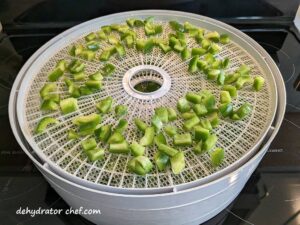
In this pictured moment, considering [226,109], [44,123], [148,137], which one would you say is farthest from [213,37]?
[44,123]

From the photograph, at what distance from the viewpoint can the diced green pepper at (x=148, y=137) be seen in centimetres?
59

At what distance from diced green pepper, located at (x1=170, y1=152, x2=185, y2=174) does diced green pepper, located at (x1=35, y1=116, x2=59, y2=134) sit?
0.25 m

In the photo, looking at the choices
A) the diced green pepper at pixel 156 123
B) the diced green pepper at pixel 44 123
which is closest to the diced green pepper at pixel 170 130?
the diced green pepper at pixel 156 123

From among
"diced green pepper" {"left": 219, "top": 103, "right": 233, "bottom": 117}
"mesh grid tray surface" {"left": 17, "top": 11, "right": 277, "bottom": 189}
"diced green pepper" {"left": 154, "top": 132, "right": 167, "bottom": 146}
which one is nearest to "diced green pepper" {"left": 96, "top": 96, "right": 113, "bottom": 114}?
"mesh grid tray surface" {"left": 17, "top": 11, "right": 277, "bottom": 189}

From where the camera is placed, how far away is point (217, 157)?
568 millimetres

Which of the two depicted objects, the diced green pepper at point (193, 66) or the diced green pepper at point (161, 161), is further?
the diced green pepper at point (193, 66)

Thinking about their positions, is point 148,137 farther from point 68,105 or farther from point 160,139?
point 68,105

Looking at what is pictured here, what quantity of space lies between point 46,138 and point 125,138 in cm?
16

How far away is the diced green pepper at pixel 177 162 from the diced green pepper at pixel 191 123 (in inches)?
2.4

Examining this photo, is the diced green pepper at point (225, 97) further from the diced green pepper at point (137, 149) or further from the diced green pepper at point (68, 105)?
the diced green pepper at point (68, 105)

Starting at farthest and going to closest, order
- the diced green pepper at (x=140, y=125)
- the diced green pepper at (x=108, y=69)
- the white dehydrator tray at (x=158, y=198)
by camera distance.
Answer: the diced green pepper at (x=108, y=69)
the diced green pepper at (x=140, y=125)
the white dehydrator tray at (x=158, y=198)

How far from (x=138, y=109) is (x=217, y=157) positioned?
187mm

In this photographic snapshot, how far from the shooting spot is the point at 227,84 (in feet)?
2.27

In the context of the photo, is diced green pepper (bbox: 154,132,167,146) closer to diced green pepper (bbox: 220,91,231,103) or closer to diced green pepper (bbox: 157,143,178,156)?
diced green pepper (bbox: 157,143,178,156)
